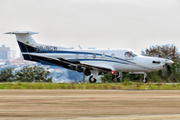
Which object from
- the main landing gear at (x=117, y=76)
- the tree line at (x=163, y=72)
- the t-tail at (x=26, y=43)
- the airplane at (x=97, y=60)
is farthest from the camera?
the tree line at (x=163, y=72)

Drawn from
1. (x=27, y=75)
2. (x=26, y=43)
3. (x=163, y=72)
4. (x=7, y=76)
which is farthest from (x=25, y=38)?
(x=163, y=72)

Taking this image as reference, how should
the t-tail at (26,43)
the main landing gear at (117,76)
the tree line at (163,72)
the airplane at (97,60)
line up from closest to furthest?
the airplane at (97,60) < the main landing gear at (117,76) < the t-tail at (26,43) < the tree line at (163,72)

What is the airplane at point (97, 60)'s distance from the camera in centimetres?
3450

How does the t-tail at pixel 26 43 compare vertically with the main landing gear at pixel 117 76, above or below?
above

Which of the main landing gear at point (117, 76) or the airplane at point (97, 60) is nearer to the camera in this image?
the airplane at point (97, 60)

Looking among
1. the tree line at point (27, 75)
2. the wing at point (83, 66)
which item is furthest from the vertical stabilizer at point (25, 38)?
the tree line at point (27, 75)

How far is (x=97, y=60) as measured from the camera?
34.8 metres

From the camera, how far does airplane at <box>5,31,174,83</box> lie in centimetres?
3450

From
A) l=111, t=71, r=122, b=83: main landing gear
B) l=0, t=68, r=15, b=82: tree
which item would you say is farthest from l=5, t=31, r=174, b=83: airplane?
l=0, t=68, r=15, b=82: tree

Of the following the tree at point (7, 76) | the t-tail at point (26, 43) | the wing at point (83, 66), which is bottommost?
the tree at point (7, 76)

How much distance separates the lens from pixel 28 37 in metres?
36.3

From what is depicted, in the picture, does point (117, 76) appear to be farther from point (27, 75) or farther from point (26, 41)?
point (27, 75)

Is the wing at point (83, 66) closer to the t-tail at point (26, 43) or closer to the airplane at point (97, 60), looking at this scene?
the airplane at point (97, 60)

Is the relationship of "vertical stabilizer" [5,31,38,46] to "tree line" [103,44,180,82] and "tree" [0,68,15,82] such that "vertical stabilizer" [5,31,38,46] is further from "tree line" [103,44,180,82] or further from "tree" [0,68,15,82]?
"tree line" [103,44,180,82]
